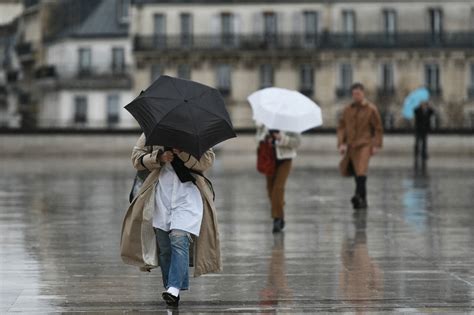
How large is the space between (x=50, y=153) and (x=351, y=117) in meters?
40.3

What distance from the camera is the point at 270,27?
275 ft

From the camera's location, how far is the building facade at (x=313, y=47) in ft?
269

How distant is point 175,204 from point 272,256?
13.8ft

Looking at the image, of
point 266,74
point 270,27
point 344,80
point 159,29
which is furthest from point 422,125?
point 159,29

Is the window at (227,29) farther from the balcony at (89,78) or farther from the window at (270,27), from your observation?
the balcony at (89,78)

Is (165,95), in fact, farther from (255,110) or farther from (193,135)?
(255,110)

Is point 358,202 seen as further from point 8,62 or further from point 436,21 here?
point 8,62

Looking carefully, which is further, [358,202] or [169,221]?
[358,202]

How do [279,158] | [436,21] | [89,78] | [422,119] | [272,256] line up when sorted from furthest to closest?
[89,78]
[436,21]
[422,119]
[279,158]
[272,256]

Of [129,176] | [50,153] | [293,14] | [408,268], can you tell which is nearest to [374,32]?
[293,14]

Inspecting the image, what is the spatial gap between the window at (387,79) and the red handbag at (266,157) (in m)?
63.2

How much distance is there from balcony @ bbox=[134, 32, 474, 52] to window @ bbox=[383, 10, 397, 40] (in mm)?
81

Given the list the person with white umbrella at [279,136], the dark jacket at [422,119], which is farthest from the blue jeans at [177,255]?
the dark jacket at [422,119]

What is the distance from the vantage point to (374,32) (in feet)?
271
